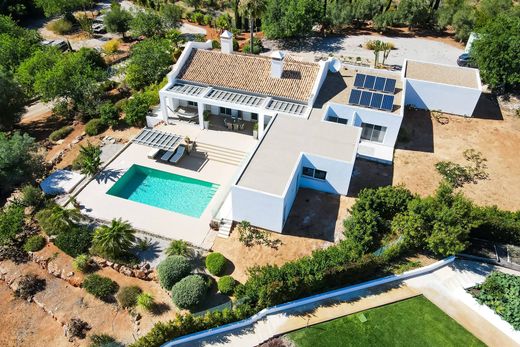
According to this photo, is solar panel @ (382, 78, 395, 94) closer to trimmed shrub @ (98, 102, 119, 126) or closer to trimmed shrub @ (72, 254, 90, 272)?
trimmed shrub @ (98, 102, 119, 126)

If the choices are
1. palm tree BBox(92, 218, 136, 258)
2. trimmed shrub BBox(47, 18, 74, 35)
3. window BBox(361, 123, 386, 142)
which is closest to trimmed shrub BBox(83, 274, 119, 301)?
palm tree BBox(92, 218, 136, 258)

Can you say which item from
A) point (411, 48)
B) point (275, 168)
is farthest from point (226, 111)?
point (411, 48)

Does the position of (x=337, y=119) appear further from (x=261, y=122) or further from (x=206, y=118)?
(x=206, y=118)

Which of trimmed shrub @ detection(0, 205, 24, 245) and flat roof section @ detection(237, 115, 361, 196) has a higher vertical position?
flat roof section @ detection(237, 115, 361, 196)

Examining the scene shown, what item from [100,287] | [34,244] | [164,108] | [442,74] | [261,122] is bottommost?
[34,244]

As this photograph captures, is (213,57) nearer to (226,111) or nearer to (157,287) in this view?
(226,111)

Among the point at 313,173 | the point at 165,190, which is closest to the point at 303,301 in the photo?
the point at 313,173

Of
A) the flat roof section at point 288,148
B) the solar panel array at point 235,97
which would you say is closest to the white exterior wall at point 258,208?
the flat roof section at point 288,148
